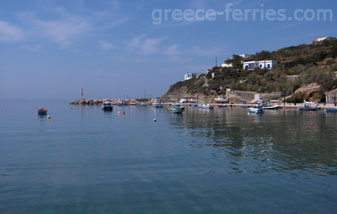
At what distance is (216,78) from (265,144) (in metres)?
144

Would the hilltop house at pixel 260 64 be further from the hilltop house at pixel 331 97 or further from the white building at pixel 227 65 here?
the hilltop house at pixel 331 97

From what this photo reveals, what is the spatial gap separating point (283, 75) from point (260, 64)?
25.2 m

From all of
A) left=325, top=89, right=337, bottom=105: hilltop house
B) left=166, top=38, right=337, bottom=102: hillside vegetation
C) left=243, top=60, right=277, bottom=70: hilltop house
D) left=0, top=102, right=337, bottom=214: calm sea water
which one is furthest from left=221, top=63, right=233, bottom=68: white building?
left=0, top=102, right=337, bottom=214: calm sea water

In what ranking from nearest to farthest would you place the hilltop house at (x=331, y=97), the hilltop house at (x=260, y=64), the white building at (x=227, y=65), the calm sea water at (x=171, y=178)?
the calm sea water at (x=171, y=178) < the hilltop house at (x=331, y=97) < the hilltop house at (x=260, y=64) < the white building at (x=227, y=65)

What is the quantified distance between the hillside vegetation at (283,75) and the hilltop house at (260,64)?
3317mm

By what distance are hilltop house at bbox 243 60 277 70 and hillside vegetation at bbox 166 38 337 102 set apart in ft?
10.9

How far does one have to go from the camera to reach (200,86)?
178 metres

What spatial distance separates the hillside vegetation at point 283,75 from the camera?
118 m

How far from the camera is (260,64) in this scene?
16375 centimetres

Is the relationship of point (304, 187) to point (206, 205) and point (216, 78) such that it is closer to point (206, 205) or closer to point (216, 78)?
point (206, 205)

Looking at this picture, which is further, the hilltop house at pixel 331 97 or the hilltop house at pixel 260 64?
the hilltop house at pixel 260 64

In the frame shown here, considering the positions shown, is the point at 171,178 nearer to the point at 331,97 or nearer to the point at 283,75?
the point at 331,97

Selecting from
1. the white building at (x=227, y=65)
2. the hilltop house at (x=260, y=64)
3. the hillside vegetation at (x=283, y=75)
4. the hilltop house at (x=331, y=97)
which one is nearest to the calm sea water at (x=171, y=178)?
the hilltop house at (x=331, y=97)

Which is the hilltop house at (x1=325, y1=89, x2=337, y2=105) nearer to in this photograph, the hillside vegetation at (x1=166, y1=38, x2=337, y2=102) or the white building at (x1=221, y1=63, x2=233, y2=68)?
the hillside vegetation at (x1=166, y1=38, x2=337, y2=102)
